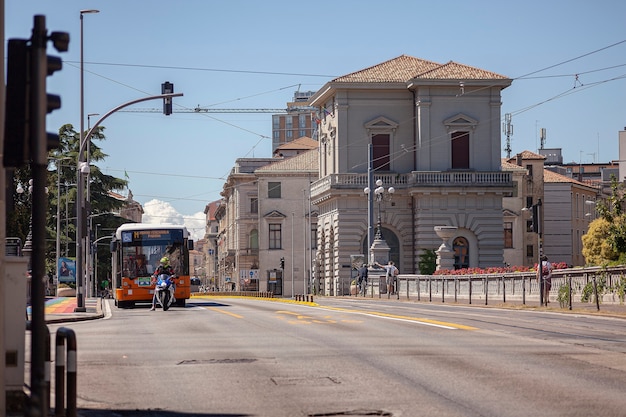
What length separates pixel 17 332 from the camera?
32.2ft

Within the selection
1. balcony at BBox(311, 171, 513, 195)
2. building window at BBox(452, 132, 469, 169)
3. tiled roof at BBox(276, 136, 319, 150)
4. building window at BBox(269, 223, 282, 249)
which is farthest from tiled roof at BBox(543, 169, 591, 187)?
balcony at BBox(311, 171, 513, 195)

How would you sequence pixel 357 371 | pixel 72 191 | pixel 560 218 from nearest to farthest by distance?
pixel 357 371 → pixel 72 191 → pixel 560 218

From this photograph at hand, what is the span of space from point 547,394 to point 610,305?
22.4m

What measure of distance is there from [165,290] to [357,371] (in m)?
23.1

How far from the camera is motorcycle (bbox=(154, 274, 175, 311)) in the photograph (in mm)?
35750

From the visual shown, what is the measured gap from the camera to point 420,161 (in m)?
80.2

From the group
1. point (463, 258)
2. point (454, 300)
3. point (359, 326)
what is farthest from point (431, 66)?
point (359, 326)

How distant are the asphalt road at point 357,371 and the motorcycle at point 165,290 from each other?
548 inches

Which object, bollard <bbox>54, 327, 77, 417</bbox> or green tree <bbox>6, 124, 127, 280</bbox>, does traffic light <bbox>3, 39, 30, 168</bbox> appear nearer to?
bollard <bbox>54, 327, 77, 417</bbox>

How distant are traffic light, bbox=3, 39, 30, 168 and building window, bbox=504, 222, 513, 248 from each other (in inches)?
3960

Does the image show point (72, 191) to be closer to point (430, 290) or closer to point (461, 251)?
point (461, 251)

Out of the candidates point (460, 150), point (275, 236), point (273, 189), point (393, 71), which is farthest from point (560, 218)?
point (393, 71)

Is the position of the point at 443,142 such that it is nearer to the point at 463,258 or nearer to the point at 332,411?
the point at 463,258

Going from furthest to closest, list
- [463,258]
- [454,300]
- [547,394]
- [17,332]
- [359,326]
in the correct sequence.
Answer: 1. [463,258]
2. [454,300]
3. [359,326]
4. [547,394]
5. [17,332]
